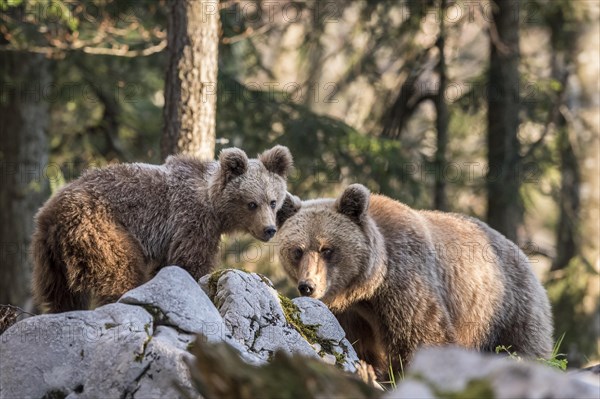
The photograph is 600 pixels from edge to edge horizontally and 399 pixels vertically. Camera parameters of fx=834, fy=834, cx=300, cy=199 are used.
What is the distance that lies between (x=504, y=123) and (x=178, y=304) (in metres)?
9.70

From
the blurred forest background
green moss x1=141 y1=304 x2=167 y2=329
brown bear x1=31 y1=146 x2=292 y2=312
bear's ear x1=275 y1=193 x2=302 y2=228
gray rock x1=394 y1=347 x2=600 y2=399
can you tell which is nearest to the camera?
gray rock x1=394 y1=347 x2=600 y2=399

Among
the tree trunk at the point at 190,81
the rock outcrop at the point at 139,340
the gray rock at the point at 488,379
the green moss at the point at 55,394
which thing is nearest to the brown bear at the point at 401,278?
the rock outcrop at the point at 139,340

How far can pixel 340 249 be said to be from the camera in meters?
7.30

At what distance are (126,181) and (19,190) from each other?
7.15 metres

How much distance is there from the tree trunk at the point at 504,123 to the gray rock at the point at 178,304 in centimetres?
879

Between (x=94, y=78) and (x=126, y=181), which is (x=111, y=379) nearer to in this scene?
(x=126, y=181)

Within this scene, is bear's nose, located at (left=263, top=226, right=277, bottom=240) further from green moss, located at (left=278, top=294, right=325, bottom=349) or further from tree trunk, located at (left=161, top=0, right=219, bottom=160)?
tree trunk, located at (left=161, top=0, right=219, bottom=160)

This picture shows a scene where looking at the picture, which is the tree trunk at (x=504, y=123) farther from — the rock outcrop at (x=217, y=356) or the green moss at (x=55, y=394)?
the green moss at (x=55, y=394)

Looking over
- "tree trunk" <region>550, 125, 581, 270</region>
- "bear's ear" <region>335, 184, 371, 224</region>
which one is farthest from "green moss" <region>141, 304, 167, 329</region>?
"tree trunk" <region>550, 125, 581, 270</region>

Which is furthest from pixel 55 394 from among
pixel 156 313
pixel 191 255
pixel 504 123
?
pixel 504 123

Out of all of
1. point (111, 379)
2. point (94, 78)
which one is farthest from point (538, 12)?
point (111, 379)

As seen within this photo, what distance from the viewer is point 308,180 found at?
528 inches

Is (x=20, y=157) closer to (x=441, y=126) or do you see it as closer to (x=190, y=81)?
(x=190, y=81)

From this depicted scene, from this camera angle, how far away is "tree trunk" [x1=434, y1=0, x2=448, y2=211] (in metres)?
13.5
